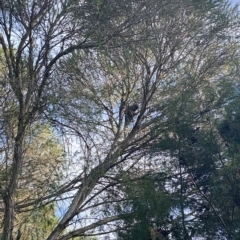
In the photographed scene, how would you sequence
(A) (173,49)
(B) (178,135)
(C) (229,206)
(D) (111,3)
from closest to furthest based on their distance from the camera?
(C) (229,206) → (B) (178,135) → (D) (111,3) → (A) (173,49)

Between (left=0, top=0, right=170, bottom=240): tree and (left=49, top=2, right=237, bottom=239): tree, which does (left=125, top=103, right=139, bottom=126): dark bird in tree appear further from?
(left=0, top=0, right=170, bottom=240): tree

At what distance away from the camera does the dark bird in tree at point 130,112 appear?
21.0 feet

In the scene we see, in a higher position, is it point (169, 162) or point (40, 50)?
point (40, 50)

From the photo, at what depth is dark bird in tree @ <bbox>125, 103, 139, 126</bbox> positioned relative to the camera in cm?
641

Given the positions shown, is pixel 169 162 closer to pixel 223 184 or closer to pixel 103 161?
pixel 223 184

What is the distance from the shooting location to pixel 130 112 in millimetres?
6438

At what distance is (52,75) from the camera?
232 inches

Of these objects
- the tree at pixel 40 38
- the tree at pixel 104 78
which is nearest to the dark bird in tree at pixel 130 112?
the tree at pixel 104 78

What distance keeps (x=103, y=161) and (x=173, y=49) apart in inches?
67.7

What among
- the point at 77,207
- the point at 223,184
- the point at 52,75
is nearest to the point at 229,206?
the point at 223,184

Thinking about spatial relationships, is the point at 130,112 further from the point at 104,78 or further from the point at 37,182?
the point at 37,182

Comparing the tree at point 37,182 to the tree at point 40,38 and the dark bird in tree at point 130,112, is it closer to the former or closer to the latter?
the tree at point 40,38

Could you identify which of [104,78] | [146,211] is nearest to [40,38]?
[104,78]

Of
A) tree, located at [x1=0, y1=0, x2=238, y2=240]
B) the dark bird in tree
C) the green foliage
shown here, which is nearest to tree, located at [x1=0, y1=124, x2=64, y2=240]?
tree, located at [x1=0, y1=0, x2=238, y2=240]
